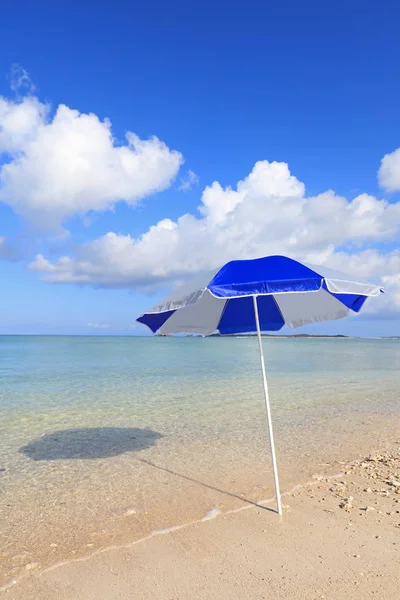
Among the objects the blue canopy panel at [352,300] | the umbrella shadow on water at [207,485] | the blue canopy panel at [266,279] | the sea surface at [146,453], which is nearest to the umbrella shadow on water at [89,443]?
the sea surface at [146,453]

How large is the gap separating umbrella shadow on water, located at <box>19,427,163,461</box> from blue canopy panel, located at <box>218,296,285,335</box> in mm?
3726

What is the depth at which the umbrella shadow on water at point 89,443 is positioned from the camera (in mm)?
8242

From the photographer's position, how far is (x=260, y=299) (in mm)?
6395

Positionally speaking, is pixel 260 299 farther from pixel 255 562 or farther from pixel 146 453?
pixel 146 453

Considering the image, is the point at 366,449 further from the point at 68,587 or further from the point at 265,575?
the point at 68,587

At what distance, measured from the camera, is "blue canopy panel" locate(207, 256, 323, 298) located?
13.5 ft

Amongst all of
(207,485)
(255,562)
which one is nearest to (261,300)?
(207,485)

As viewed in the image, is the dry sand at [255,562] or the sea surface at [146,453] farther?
the sea surface at [146,453]

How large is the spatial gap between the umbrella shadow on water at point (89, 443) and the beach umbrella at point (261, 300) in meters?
3.45

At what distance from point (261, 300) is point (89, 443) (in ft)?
17.3

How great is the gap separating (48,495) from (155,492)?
1.56 m

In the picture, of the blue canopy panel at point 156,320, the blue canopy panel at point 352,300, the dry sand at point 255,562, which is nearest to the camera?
the dry sand at point 255,562

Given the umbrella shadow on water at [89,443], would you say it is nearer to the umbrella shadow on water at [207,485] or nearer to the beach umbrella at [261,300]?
the umbrella shadow on water at [207,485]

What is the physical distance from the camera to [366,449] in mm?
8156
